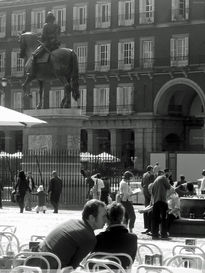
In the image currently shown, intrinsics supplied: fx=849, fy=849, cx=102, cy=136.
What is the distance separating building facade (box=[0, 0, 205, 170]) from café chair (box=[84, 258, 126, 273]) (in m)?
56.1

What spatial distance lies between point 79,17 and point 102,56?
168 inches

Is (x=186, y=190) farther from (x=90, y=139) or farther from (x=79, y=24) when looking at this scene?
(x=79, y=24)

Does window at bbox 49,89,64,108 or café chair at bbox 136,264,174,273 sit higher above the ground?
window at bbox 49,89,64,108

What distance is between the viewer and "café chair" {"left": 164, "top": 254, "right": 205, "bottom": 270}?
9.64 metres

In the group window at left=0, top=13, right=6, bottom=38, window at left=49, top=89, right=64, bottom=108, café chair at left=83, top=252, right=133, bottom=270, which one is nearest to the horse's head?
café chair at left=83, top=252, right=133, bottom=270

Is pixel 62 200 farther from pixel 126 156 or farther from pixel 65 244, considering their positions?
pixel 126 156

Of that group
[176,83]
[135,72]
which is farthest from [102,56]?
[176,83]

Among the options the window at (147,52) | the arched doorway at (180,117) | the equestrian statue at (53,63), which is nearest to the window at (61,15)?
the window at (147,52)

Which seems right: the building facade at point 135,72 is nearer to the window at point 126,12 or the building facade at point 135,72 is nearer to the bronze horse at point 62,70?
the window at point 126,12

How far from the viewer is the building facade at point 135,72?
66188 mm

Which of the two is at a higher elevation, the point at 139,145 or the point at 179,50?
the point at 179,50

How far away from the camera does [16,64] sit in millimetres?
76500

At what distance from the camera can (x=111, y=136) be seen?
70.1 m

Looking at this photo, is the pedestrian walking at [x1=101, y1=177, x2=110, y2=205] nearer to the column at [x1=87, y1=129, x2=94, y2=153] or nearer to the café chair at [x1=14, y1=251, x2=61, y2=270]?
the café chair at [x1=14, y1=251, x2=61, y2=270]
